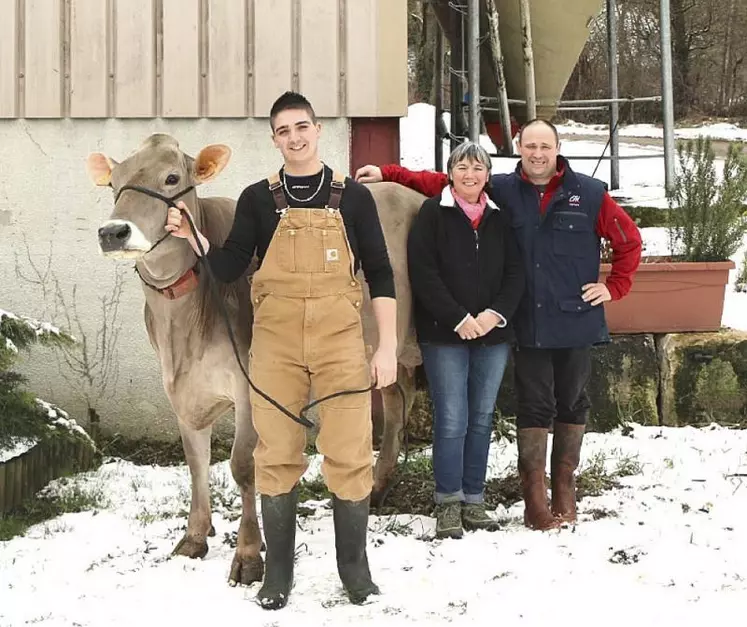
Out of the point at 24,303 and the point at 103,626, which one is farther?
the point at 24,303

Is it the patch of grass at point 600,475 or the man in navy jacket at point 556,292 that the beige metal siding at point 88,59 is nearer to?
the man in navy jacket at point 556,292

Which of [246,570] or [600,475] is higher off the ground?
[600,475]

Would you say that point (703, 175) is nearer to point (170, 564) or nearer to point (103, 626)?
point (170, 564)

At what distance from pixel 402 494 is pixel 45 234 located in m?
2.69

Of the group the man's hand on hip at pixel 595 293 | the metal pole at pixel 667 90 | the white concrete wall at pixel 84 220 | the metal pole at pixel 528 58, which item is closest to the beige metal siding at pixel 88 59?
the white concrete wall at pixel 84 220

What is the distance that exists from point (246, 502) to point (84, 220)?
2.59 meters

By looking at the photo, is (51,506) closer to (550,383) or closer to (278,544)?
(278,544)

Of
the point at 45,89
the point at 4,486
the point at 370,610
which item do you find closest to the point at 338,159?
the point at 45,89

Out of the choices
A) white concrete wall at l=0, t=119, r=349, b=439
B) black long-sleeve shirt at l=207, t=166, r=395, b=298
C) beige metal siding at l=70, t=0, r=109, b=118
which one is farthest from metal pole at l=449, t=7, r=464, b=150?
black long-sleeve shirt at l=207, t=166, r=395, b=298

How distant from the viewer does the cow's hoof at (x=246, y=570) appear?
4.04 metres

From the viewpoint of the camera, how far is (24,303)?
6176 millimetres

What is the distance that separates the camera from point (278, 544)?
3.85m

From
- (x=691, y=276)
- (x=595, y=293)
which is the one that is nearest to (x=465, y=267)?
(x=595, y=293)

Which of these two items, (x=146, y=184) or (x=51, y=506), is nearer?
(x=146, y=184)
